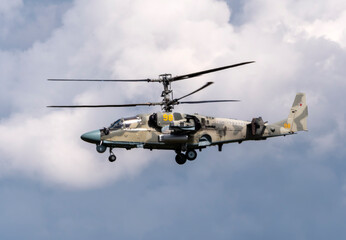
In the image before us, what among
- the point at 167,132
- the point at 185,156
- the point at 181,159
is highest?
the point at 167,132

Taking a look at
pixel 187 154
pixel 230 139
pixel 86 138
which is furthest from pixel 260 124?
pixel 86 138

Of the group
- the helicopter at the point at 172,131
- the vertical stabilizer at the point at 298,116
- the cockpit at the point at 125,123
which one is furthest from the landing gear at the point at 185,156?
the vertical stabilizer at the point at 298,116

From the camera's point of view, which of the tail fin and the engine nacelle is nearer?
the engine nacelle

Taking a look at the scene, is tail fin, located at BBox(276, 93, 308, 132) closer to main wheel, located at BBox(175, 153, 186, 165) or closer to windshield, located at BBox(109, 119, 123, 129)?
main wheel, located at BBox(175, 153, 186, 165)

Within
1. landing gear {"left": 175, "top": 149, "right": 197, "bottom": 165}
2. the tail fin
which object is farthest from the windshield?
the tail fin

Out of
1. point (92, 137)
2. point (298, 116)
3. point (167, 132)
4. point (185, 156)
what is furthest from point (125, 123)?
point (298, 116)

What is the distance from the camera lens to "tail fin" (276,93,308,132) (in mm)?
54875

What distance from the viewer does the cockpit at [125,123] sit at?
49.2m

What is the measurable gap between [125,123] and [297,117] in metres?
16.7

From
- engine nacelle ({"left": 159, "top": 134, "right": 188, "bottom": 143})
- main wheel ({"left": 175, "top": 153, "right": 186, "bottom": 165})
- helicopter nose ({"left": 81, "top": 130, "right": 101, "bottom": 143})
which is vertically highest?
helicopter nose ({"left": 81, "top": 130, "right": 101, "bottom": 143})

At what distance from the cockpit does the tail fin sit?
13671 millimetres

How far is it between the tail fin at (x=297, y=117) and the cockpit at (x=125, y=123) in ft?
44.9

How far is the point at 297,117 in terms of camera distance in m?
55.4

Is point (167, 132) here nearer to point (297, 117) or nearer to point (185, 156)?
point (185, 156)
